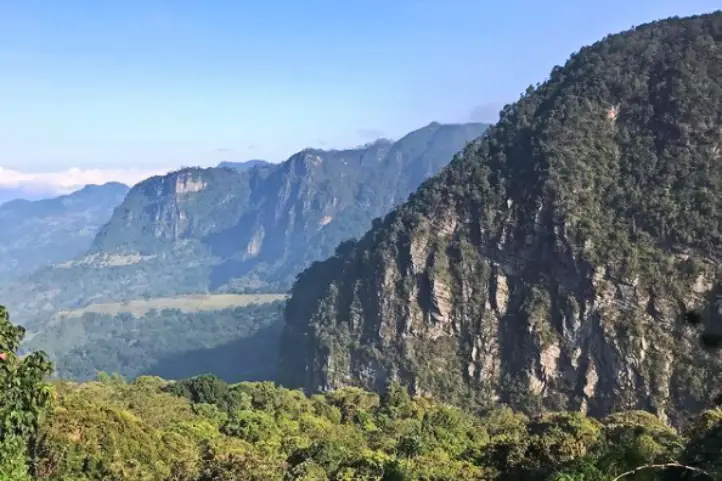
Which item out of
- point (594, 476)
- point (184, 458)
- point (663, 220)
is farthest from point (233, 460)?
point (663, 220)

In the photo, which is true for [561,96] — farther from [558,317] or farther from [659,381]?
[659,381]

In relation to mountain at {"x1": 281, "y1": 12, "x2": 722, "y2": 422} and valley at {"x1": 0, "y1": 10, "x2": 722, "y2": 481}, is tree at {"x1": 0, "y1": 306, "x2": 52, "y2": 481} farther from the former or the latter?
mountain at {"x1": 281, "y1": 12, "x2": 722, "y2": 422}

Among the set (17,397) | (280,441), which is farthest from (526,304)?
(17,397)

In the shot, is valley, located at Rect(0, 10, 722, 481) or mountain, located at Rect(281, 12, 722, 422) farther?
mountain, located at Rect(281, 12, 722, 422)

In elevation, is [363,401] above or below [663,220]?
below

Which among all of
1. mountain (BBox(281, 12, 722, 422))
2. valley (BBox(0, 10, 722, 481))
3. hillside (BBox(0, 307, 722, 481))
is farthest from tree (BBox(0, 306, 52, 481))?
mountain (BBox(281, 12, 722, 422))

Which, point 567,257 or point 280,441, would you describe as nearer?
point 280,441

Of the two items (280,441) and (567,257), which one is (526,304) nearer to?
(567,257)
